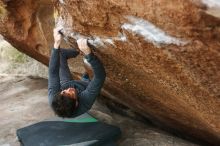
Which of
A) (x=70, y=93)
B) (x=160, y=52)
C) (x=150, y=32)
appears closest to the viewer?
(x=150, y=32)

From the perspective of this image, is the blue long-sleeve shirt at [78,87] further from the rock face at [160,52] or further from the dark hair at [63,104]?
the rock face at [160,52]

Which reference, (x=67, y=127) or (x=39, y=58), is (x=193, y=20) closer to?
(x=67, y=127)

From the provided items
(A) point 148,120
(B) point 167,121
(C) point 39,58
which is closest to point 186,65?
(B) point 167,121

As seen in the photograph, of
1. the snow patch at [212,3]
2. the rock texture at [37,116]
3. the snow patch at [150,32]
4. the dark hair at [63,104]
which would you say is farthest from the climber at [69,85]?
the snow patch at [212,3]

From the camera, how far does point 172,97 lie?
5418 mm

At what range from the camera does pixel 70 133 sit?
259 inches

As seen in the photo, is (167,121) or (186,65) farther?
(167,121)

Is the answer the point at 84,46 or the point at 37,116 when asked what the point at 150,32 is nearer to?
the point at 84,46

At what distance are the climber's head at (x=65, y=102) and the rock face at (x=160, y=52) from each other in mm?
651

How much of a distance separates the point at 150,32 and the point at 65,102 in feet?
5.42

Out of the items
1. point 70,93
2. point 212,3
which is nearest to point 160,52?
point 212,3

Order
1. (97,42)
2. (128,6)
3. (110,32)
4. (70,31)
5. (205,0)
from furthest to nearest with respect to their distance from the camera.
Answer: (70,31) → (97,42) → (110,32) → (128,6) → (205,0)

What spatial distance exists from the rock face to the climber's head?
2.14 feet

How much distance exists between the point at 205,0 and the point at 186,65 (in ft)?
2.96
